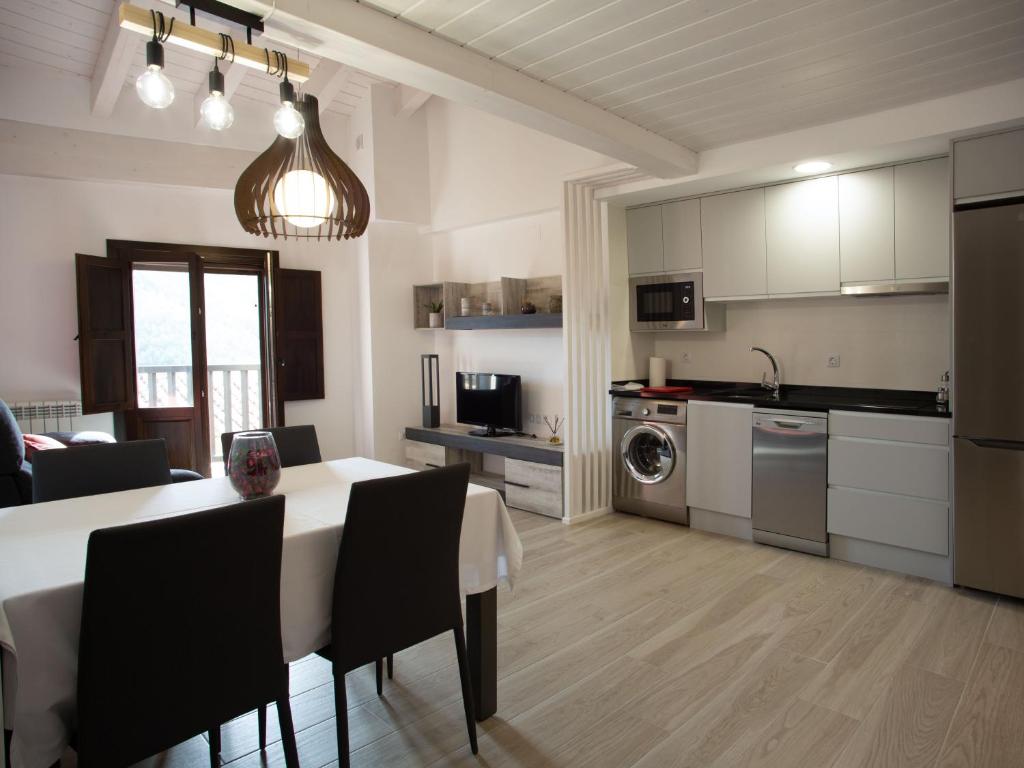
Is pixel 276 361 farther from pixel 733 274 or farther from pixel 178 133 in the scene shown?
pixel 733 274

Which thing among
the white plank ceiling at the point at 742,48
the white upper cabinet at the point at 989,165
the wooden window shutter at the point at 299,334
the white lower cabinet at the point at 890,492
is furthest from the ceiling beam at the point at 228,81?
the white lower cabinet at the point at 890,492

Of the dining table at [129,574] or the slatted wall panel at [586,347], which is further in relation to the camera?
the slatted wall panel at [586,347]

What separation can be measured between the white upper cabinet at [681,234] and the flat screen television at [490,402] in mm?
1523

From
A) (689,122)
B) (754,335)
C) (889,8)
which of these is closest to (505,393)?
(754,335)

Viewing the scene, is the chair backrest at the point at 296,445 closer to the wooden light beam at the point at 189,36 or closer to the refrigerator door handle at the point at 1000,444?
the wooden light beam at the point at 189,36

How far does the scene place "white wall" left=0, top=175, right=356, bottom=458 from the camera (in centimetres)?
476

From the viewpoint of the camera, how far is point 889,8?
235 cm

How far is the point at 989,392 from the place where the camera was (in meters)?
3.13

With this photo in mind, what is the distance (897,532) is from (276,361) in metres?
4.77

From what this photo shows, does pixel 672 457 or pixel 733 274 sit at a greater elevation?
pixel 733 274

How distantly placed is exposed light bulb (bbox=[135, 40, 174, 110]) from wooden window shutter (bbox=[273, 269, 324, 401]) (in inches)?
156

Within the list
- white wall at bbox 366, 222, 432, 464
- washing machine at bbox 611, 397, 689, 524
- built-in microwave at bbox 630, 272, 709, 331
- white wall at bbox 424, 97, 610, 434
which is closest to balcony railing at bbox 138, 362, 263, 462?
white wall at bbox 366, 222, 432, 464

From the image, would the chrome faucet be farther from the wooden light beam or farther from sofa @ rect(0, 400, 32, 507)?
sofa @ rect(0, 400, 32, 507)

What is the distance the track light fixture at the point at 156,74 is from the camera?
6.28ft
